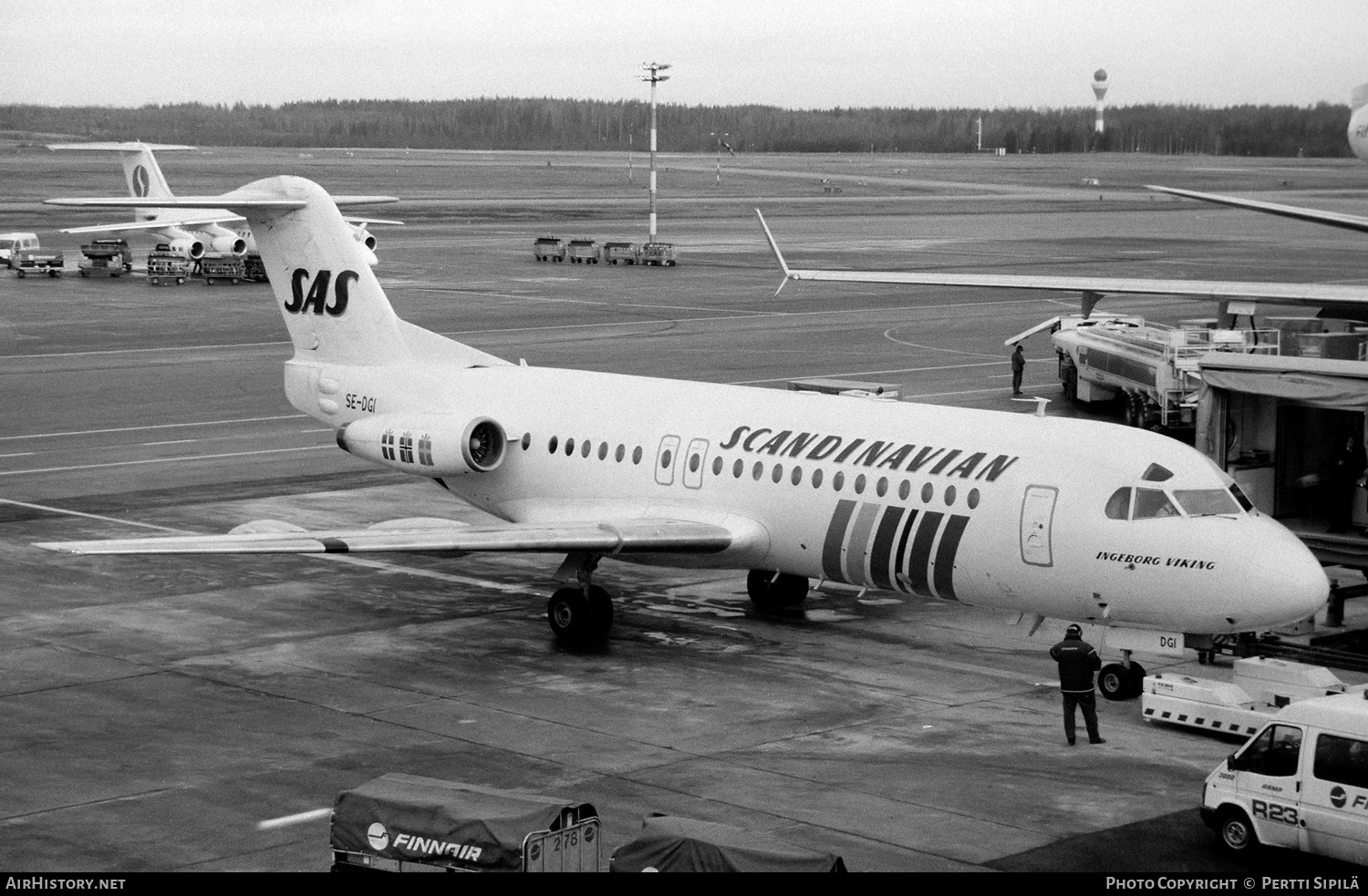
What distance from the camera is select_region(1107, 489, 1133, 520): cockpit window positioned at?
20250 mm

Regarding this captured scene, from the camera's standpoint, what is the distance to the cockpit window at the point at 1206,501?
65.7ft

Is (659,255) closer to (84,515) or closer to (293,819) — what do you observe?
(84,515)

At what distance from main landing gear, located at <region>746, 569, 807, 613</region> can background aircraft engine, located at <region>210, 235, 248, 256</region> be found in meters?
61.7

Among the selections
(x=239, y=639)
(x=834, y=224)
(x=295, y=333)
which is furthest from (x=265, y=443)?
(x=834, y=224)

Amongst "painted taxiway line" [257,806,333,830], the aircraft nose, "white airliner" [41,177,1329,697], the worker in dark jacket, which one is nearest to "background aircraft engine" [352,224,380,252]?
"white airliner" [41,177,1329,697]

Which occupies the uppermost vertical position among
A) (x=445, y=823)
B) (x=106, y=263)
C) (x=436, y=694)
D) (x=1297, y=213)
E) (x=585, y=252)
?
(x=1297, y=213)

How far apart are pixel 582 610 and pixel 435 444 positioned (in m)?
4.01

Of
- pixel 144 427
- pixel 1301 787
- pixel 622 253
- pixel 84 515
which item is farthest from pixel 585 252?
pixel 1301 787

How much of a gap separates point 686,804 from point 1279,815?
5467 mm

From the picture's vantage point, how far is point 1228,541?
64.0ft

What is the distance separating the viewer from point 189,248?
8369cm

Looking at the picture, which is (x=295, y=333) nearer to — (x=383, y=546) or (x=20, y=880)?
(x=383, y=546)

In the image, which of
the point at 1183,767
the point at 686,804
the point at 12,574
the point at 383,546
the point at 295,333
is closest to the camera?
the point at 686,804

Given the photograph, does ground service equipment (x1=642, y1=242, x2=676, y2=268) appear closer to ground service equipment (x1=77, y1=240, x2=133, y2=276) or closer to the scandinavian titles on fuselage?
ground service equipment (x1=77, y1=240, x2=133, y2=276)
